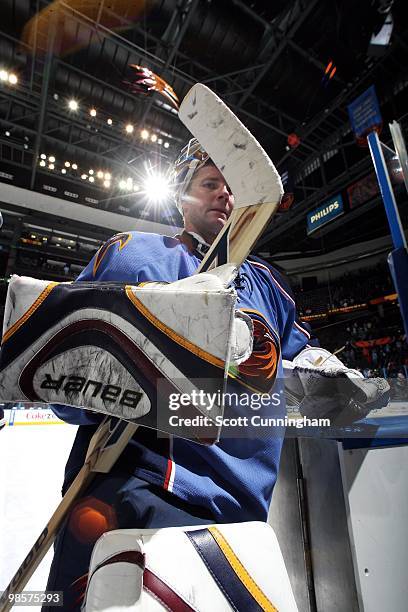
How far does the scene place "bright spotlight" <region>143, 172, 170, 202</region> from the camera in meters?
9.23

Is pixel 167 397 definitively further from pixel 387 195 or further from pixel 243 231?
pixel 387 195

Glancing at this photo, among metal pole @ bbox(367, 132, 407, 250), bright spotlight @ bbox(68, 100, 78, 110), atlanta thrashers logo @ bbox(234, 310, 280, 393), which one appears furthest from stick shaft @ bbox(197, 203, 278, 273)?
bright spotlight @ bbox(68, 100, 78, 110)

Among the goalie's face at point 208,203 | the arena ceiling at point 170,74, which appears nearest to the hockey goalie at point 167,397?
the goalie's face at point 208,203

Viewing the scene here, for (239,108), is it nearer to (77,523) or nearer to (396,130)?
(396,130)

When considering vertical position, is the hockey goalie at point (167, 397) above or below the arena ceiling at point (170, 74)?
below

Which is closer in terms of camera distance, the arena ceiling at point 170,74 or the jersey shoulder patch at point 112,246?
the jersey shoulder patch at point 112,246

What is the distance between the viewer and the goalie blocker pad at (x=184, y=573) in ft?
1.39

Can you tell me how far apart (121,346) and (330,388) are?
31.3 inches

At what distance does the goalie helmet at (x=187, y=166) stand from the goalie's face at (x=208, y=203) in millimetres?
19

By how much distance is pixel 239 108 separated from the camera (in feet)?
24.8

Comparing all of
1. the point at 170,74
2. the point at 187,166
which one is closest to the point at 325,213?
the point at 170,74

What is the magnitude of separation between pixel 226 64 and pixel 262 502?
7.96 m

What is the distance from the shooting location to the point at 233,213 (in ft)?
1.94

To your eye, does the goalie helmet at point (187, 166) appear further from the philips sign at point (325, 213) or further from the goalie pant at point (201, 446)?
the philips sign at point (325, 213)
